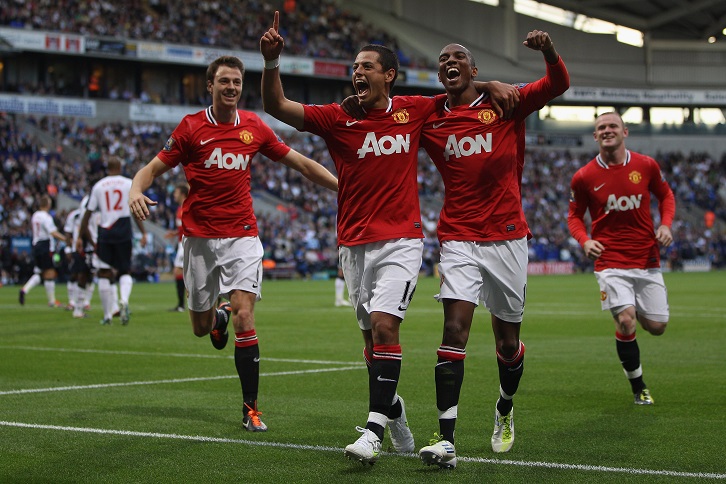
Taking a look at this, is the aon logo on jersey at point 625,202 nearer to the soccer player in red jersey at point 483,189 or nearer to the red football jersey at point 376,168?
the soccer player in red jersey at point 483,189

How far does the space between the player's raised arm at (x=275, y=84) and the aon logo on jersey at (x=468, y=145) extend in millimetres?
979

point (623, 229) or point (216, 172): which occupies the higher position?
point (216, 172)

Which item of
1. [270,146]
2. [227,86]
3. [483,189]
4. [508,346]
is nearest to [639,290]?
[508,346]

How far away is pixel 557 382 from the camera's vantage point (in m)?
10.1

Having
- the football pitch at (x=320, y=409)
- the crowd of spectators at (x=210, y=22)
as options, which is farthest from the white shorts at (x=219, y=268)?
the crowd of spectators at (x=210, y=22)

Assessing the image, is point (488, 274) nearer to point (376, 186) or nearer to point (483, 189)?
point (483, 189)

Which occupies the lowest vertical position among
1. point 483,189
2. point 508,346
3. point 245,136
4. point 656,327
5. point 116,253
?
point 656,327

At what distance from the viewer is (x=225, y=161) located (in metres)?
8.16

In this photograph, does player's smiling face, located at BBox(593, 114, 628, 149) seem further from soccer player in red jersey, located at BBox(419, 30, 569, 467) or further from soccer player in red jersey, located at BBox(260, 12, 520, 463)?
soccer player in red jersey, located at BBox(260, 12, 520, 463)

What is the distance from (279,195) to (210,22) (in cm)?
1196

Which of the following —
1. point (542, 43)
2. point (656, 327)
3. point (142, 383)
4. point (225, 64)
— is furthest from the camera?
point (142, 383)

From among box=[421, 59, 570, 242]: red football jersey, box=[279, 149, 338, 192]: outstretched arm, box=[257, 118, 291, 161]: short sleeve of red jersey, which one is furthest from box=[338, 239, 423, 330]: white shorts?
box=[257, 118, 291, 161]: short sleeve of red jersey

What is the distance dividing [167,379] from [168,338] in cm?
495

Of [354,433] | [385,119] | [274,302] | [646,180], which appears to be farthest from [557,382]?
[274,302]
